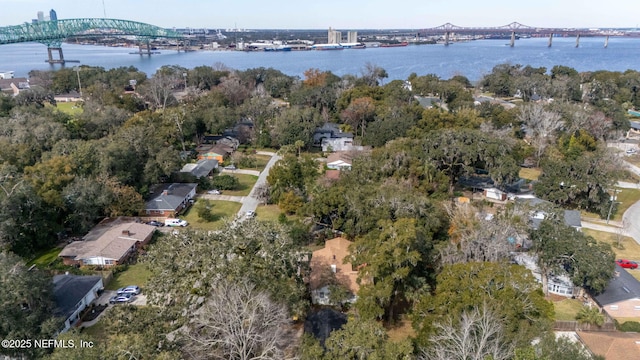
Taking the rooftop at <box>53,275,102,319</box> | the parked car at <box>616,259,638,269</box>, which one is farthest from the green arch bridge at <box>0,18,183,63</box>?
the parked car at <box>616,259,638,269</box>

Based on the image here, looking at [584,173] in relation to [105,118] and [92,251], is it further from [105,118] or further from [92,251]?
[105,118]

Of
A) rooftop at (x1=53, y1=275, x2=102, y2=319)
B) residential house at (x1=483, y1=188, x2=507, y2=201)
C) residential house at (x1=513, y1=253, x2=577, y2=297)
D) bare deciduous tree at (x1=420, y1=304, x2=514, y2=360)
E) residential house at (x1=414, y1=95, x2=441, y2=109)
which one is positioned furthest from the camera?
residential house at (x1=414, y1=95, x2=441, y2=109)

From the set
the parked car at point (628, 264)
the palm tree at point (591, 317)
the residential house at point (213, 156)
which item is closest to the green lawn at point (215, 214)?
the residential house at point (213, 156)

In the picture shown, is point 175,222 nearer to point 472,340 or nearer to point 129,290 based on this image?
point 129,290

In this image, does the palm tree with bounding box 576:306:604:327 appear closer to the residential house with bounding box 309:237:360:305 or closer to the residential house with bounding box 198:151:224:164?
the residential house with bounding box 309:237:360:305

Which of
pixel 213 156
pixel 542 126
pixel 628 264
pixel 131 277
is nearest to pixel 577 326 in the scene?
pixel 628 264

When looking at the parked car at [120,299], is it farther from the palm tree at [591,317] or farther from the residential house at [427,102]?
the residential house at [427,102]

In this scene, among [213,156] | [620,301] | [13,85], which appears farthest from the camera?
[13,85]

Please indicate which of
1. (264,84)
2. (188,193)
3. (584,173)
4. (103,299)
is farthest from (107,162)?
(264,84)
